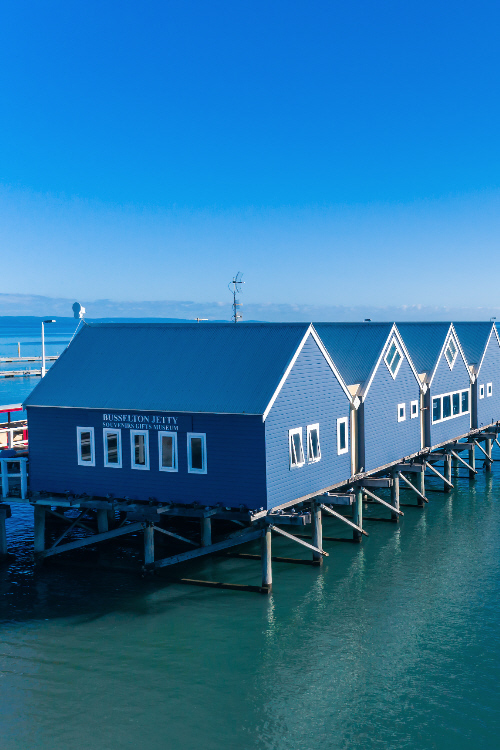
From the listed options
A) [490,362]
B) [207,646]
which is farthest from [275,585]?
[490,362]

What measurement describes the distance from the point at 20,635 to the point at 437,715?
14.3 m

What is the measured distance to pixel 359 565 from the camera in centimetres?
3472

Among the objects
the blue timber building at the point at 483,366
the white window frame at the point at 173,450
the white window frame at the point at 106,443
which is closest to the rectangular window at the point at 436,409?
the blue timber building at the point at 483,366

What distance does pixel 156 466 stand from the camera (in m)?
32.2

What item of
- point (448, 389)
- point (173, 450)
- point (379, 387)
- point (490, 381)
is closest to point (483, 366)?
point (490, 381)

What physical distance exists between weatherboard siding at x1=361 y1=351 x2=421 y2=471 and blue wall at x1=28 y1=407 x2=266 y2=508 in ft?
30.4

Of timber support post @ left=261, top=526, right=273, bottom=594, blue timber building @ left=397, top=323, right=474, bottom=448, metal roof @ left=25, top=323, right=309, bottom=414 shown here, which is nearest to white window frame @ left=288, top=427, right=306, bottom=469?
metal roof @ left=25, top=323, right=309, bottom=414

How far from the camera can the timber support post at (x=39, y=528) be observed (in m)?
35.3

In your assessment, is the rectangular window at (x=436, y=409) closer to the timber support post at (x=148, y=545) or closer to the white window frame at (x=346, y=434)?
the white window frame at (x=346, y=434)

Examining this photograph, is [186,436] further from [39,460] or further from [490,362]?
[490,362]

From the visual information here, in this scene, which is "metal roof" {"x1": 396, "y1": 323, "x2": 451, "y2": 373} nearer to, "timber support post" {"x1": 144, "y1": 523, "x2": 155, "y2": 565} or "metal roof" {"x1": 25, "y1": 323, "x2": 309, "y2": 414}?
"metal roof" {"x1": 25, "y1": 323, "x2": 309, "y2": 414}

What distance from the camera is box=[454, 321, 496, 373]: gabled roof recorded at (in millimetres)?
55375

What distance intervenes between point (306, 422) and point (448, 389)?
63.8 ft

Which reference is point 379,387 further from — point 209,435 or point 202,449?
point 202,449
